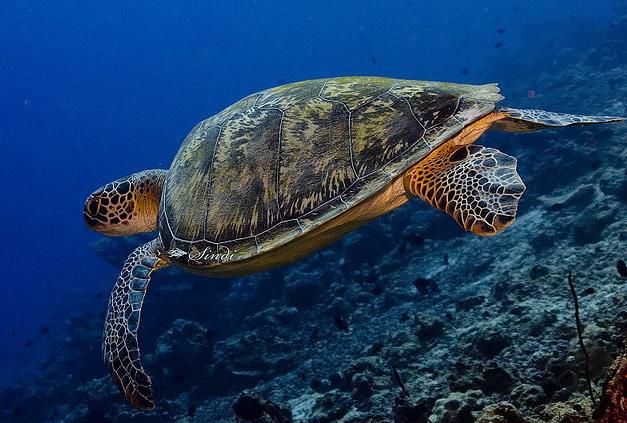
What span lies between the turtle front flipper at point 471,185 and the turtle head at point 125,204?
10.4 feet

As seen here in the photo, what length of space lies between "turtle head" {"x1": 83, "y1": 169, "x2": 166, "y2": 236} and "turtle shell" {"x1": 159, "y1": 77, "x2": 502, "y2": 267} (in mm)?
888

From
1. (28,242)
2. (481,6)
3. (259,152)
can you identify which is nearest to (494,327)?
(259,152)

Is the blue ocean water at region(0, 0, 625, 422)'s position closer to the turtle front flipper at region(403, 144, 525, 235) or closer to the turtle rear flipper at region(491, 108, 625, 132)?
the turtle rear flipper at region(491, 108, 625, 132)

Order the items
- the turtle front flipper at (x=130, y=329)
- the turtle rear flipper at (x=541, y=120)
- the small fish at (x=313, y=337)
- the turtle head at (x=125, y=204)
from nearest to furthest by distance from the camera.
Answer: the turtle rear flipper at (x=541, y=120) → the turtle front flipper at (x=130, y=329) → the turtle head at (x=125, y=204) → the small fish at (x=313, y=337)

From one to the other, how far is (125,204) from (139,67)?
138m

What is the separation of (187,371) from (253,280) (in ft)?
11.3

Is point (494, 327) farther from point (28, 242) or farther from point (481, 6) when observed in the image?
point (481, 6)

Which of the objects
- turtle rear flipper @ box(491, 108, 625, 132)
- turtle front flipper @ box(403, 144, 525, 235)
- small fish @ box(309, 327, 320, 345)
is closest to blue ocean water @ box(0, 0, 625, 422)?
small fish @ box(309, 327, 320, 345)

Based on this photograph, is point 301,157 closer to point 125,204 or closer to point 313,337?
point 125,204

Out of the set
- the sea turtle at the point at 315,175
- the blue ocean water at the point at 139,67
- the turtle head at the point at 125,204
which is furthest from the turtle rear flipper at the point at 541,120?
the blue ocean water at the point at 139,67

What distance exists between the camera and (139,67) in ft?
407

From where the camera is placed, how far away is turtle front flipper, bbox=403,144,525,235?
258 cm

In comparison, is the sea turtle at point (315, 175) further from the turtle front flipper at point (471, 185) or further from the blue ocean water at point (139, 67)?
the blue ocean water at point (139, 67)

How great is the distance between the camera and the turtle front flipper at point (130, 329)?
3377mm
